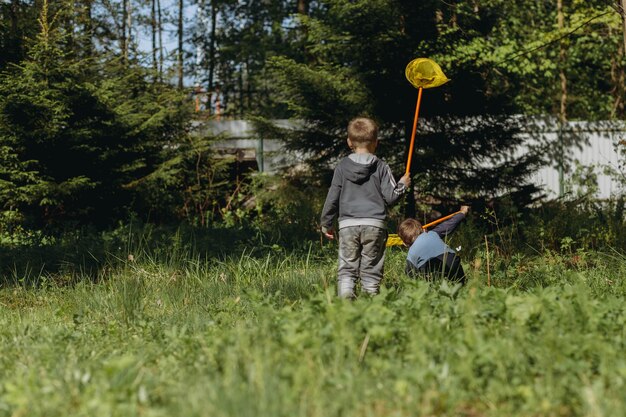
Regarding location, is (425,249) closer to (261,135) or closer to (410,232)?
(410,232)

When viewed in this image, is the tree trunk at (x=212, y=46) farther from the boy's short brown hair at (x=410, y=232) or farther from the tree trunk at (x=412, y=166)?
the boy's short brown hair at (x=410, y=232)

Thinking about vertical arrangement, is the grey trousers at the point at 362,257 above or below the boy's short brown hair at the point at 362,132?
below

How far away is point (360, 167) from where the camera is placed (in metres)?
5.99

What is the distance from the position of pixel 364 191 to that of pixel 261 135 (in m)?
6.14

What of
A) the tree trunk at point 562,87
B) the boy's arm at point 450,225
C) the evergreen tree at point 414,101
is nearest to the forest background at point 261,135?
the evergreen tree at point 414,101

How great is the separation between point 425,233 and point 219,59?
24.7 m

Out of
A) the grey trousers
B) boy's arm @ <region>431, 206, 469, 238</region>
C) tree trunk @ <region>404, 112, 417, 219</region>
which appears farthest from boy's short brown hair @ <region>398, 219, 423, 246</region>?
tree trunk @ <region>404, 112, 417, 219</region>

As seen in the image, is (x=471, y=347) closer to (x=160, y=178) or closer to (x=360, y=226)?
(x=360, y=226)

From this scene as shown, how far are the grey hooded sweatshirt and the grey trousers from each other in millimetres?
65

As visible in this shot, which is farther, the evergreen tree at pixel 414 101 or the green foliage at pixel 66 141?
the green foliage at pixel 66 141

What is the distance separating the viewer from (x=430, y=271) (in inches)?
252

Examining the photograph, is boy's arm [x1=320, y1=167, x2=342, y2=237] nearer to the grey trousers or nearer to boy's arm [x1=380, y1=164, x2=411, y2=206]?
the grey trousers

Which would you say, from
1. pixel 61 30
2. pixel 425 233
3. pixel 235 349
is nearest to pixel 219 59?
pixel 61 30

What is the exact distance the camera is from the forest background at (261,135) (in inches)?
409
